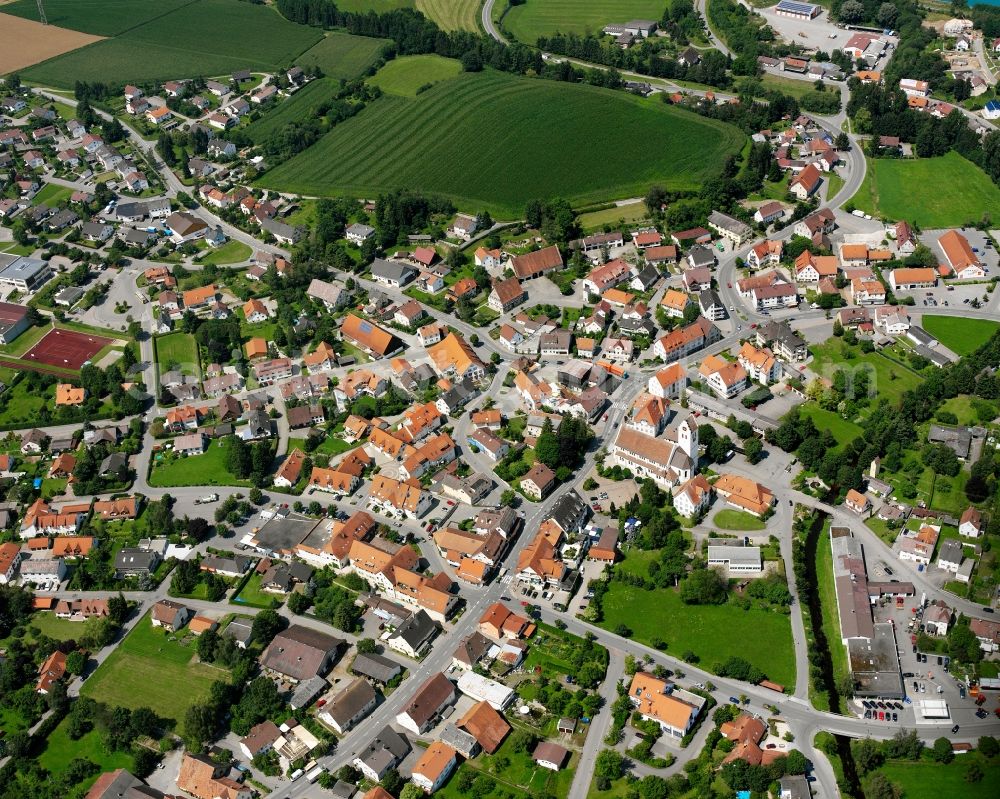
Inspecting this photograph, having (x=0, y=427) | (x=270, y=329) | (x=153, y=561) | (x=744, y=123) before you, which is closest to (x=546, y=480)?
(x=153, y=561)

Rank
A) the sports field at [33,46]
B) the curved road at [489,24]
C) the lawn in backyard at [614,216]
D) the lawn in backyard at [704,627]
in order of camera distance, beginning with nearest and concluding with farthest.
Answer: the lawn in backyard at [704,627]
the lawn in backyard at [614,216]
the curved road at [489,24]
the sports field at [33,46]

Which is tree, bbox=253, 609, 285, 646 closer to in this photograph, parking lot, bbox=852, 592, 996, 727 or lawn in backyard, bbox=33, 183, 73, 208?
parking lot, bbox=852, 592, 996, 727

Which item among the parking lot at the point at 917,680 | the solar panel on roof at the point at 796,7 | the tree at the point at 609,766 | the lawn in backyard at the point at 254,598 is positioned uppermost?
the solar panel on roof at the point at 796,7

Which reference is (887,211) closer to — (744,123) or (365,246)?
(744,123)

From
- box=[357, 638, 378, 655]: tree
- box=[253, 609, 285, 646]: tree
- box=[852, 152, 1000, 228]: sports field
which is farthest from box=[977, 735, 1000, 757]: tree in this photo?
box=[852, 152, 1000, 228]: sports field

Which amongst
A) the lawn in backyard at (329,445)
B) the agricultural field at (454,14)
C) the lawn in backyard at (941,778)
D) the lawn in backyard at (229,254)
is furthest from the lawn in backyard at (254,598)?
the agricultural field at (454,14)

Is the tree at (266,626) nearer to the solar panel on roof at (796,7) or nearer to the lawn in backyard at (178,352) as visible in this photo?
the lawn in backyard at (178,352)
